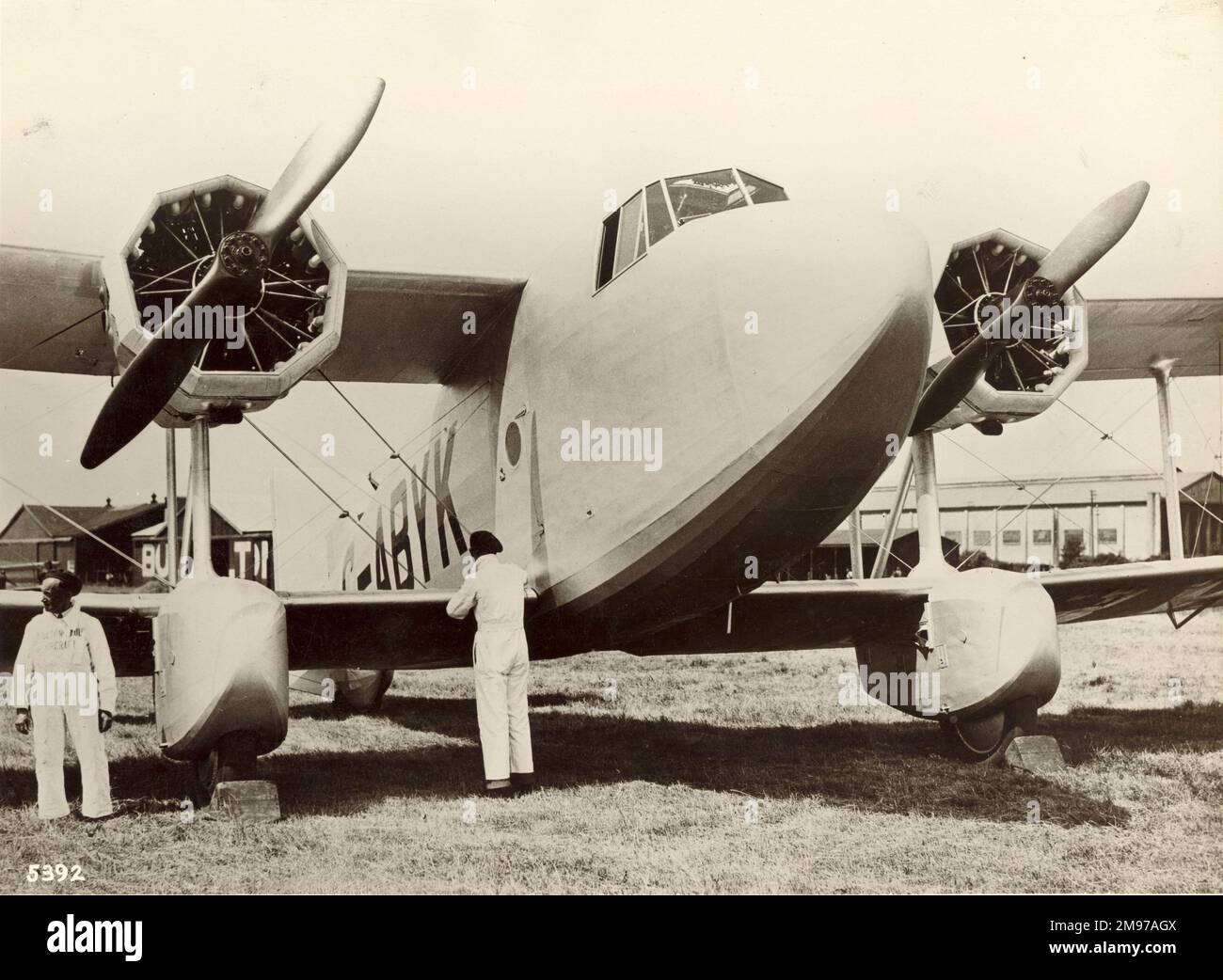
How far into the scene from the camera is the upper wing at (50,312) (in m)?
7.91

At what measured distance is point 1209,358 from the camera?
11.4m

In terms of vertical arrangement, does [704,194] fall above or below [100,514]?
above

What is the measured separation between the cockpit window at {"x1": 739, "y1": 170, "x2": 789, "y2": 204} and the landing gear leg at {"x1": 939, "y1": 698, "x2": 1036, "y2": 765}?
196 inches

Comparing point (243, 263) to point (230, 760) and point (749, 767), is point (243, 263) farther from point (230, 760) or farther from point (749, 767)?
point (749, 767)

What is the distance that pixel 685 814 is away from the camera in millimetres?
7348

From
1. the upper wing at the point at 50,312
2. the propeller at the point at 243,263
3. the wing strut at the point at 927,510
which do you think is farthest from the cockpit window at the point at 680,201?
the upper wing at the point at 50,312

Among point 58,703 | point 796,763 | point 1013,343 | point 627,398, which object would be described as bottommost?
point 796,763

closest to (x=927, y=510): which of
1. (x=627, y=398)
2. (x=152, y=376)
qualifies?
(x=627, y=398)

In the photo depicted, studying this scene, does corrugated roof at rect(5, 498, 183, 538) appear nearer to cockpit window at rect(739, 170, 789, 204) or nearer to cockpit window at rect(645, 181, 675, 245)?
cockpit window at rect(645, 181, 675, 245)

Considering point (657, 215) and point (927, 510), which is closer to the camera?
point (657, 215)

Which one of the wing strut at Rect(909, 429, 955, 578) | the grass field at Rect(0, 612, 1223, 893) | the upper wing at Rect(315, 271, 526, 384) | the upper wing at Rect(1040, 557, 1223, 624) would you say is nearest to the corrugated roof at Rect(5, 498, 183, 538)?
the grass field at Rect(0, 612, 1223, 893)

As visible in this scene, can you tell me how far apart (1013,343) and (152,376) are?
6.84 meters
